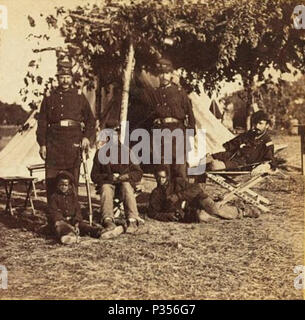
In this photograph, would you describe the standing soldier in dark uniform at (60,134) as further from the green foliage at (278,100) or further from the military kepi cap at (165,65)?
the green foliage at (278,100)

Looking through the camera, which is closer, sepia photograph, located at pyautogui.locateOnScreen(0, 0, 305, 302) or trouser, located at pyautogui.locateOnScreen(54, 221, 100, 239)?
trouser, located at pyautogui.locateOnScreen(54, 221, 100, 239)

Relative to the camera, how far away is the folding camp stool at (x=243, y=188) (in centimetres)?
450

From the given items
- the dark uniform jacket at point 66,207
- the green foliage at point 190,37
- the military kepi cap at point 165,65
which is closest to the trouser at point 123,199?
the dark uniform jacket at point 66,207

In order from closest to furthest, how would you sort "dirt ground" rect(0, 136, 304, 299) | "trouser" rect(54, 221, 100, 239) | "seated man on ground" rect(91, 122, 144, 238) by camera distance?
"dirt ground" rect(0, 136, 304, 299)
"trouser" rect(54, 221, 100, 239)
"seated man on ground" rect(91, 122, 144, 238)

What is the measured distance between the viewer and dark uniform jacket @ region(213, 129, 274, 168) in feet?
14.9

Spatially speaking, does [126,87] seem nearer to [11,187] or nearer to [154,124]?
[154,124]

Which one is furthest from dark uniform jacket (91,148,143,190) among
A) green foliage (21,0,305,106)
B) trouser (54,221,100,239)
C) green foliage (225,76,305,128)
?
green foliage (225,76,305,128)

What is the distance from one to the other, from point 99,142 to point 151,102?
0.63m

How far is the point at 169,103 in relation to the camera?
4531mm

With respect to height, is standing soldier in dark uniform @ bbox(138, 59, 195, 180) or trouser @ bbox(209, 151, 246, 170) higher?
standing soldier in dark uniform @ bbox(138, 59, 195, 180)

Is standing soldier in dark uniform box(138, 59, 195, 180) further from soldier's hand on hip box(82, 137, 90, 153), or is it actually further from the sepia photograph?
soldier's hand on hip box(82, 137, 90, 153)

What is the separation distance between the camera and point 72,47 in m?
4.51

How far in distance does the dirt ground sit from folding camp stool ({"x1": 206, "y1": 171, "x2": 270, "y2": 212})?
66 millimetres
